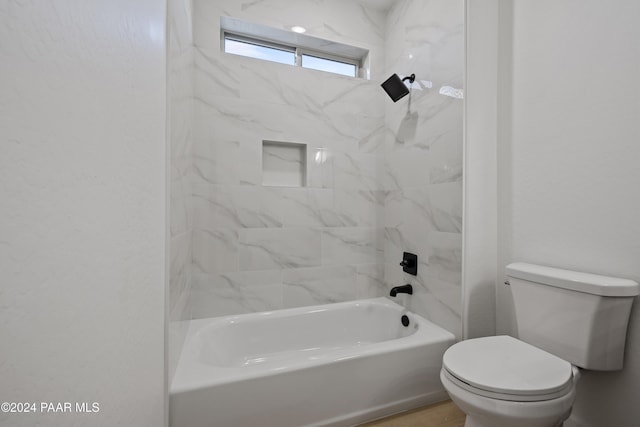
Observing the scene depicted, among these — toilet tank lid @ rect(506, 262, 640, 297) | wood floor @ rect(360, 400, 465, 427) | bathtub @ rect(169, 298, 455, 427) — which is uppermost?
toilet tank lid @ rect(506, 262, 640, 297)

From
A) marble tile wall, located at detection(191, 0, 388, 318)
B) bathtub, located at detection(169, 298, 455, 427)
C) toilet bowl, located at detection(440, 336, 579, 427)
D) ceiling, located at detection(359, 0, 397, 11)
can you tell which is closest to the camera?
toilet bowl, located at detection(440, 336, 579, 427)

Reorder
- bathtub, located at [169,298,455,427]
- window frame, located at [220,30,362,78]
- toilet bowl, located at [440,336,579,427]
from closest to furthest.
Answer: toilet bowl, located at [440,336,579,427]
bathtub, located at [169,298,455,427]
window frame, located at [220,30,362,78]

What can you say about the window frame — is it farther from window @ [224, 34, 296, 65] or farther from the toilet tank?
the toilet tank

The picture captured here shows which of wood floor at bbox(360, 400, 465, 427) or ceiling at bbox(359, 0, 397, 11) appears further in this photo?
ceiling at bbox(359, 0, 397, 11)

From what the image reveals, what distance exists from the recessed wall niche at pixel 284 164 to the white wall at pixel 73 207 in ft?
4.29

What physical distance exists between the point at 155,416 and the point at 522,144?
2.09 meters

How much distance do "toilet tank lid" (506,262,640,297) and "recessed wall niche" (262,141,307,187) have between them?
1.49 m

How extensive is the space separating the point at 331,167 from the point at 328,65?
0.95 m

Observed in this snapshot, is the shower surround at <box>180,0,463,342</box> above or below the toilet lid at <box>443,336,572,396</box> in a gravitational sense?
above

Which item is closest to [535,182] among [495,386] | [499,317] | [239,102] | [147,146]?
[499,317]

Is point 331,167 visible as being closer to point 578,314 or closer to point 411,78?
point 411,78

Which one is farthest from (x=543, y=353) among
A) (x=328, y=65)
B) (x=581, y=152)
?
(x=328, y=65)

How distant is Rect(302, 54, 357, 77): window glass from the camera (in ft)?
7.45

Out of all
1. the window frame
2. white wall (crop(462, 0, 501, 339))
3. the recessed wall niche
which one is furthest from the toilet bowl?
the window frame
